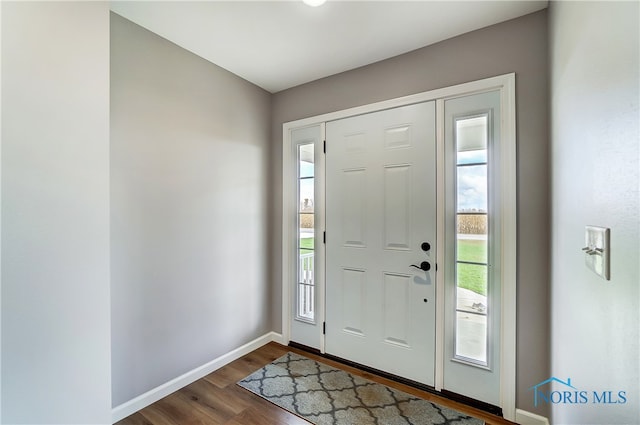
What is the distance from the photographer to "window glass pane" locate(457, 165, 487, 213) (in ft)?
6.11

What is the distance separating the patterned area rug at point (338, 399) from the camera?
1758 mm

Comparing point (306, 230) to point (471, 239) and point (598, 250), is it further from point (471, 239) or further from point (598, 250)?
point (598, 250)

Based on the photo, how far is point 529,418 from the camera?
1695 mm

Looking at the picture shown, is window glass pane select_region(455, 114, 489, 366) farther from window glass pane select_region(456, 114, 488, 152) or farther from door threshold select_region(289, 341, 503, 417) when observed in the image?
door threshold select_region(289, 341, 503, 417)

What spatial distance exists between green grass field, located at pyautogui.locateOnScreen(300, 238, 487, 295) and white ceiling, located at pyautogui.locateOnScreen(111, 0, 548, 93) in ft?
4.92

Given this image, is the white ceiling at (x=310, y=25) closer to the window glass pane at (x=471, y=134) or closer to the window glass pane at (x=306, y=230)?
the window glass pane at (x=471, y=134)

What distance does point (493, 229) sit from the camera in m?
1.81

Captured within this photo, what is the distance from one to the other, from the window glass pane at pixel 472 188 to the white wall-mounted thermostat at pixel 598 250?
1026 mm

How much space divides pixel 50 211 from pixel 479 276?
94.0 inches

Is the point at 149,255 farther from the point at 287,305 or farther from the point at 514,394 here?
the point at 514,394

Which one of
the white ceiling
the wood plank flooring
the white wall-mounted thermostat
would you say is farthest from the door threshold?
the white ceiling

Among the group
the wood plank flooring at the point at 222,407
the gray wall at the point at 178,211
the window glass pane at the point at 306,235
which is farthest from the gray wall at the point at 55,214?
the window glass pane at the point at 306,235

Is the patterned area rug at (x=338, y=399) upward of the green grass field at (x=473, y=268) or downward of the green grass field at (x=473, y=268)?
downward

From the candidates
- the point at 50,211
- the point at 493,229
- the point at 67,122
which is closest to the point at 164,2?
the point at 67,122
